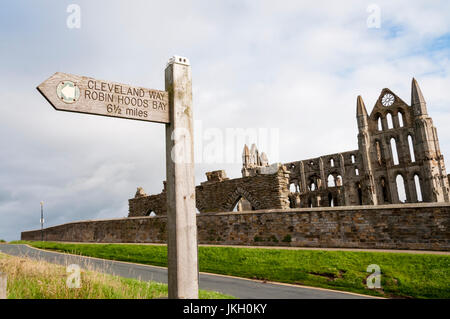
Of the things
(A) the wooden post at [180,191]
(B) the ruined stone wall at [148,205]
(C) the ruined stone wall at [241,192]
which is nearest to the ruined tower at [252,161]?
(B) the ruined stone wall at [148,205]

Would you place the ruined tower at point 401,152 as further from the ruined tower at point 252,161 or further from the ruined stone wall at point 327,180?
the ruined tower at point 252,161

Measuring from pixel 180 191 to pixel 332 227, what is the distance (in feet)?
37.2

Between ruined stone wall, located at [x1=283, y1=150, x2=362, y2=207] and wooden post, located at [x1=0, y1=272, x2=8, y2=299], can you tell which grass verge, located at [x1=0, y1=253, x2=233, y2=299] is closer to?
wooden post, located at [x1=0, y1=272, x2=8, y2=299]

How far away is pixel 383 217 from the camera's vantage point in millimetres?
12781

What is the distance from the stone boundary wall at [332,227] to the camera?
39.0ft

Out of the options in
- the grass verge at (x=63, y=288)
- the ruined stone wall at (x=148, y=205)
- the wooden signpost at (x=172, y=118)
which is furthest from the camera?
the ruined stone wall at (x=148, y=205)

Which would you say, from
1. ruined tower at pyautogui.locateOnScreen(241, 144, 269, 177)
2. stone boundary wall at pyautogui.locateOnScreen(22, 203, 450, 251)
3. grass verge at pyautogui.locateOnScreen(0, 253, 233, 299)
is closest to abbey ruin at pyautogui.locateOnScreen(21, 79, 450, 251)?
stone boundary wall at pyautogui.locateOnScreen(22, 203, 450, 251)

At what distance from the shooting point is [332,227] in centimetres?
1379

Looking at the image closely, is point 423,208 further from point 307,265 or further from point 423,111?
point 423,111

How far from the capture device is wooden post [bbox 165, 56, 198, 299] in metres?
3.85

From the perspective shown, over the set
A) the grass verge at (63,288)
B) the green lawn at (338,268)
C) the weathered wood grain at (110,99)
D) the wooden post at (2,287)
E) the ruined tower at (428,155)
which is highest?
the ruined tower at (428,155)

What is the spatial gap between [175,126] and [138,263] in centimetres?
1263
